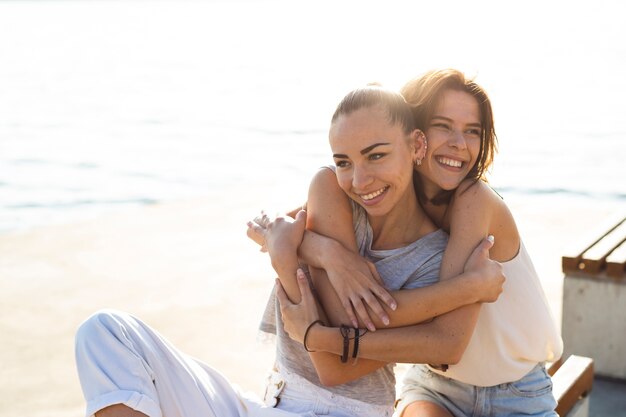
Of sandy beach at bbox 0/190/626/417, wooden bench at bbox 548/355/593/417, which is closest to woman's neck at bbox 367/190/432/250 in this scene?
wooden bench at bbox 548/355/593/417

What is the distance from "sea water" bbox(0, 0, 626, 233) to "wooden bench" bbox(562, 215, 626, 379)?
1.29 metres

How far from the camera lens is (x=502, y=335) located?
110 inches

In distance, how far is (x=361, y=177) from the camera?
8.47 feet

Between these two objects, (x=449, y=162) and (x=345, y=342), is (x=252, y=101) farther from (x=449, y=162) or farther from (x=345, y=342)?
(x=345, y=342)

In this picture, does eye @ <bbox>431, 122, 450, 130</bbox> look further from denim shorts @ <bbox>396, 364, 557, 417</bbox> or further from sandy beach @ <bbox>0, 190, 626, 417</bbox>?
sandy beach @ <bbox>0, 190, 626, 417</bbox>

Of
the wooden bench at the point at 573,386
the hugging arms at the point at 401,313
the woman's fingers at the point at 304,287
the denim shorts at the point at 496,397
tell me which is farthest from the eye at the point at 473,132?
the wooden bench at the point at 573,386

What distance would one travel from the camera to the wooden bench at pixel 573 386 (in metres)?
3.40

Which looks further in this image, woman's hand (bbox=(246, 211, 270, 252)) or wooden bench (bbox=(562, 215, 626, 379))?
wooden bench (bbox=(562, 215, 626, 379))

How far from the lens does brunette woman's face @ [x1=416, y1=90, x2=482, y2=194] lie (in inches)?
106

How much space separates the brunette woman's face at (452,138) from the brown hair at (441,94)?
0.05 ft

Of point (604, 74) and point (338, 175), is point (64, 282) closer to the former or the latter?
point (338, 175)

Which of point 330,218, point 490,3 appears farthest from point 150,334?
point 490,3

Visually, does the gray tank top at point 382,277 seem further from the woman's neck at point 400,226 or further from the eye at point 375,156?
the eye at point 375,156

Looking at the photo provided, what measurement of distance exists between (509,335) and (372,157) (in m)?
0.74
